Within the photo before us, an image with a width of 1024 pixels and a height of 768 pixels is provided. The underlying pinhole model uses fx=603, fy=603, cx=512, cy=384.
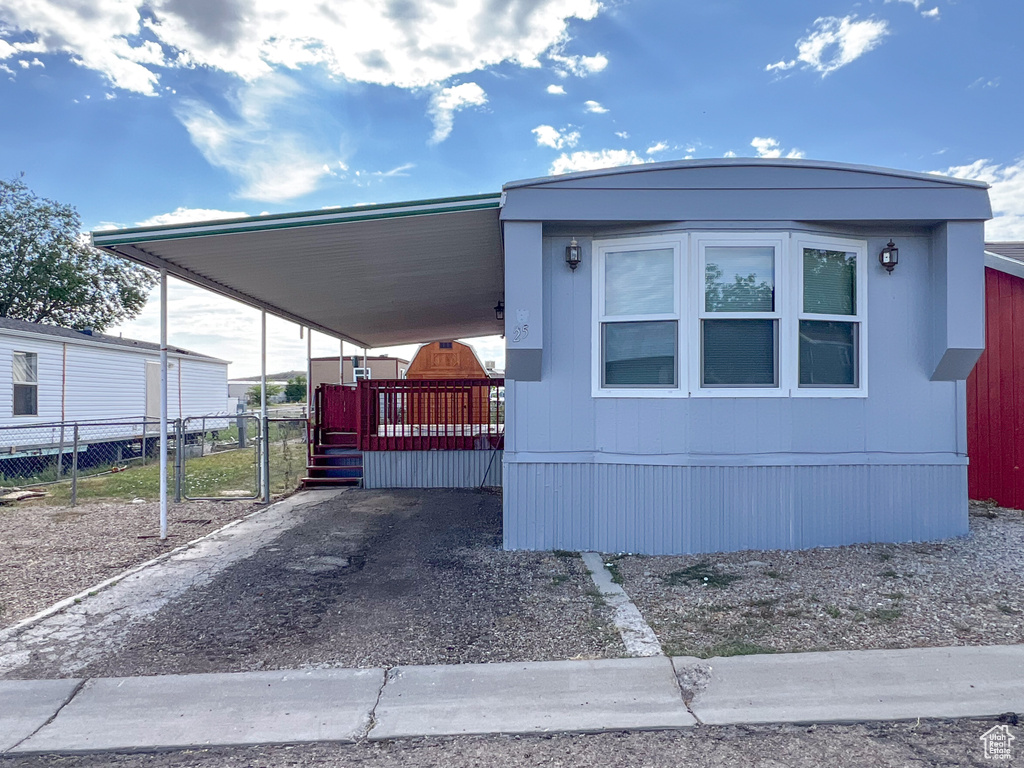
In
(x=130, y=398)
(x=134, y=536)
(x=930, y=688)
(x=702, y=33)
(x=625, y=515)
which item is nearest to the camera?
(x=930, y=688)

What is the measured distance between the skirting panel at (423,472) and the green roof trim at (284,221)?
→ 4.92m

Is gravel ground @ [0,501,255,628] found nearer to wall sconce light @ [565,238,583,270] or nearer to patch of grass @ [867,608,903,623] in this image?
wall sconce light @ [565,238,583,270]

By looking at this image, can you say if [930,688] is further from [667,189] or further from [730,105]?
[730,105]

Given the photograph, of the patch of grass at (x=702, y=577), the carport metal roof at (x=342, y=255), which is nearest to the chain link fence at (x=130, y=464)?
the carport metal roof at (x=342, y=255)

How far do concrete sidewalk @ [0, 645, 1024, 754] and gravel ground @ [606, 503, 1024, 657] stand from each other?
194 mm

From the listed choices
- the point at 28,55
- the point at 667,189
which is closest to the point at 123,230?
the point at 667,189

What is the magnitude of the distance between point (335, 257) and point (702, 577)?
4.30 m

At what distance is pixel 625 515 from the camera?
16.7 ft

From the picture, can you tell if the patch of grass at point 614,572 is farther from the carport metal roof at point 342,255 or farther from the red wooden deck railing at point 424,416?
the red wooden deck railing at point 424,416

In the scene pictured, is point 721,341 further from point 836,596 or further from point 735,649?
point 735,649

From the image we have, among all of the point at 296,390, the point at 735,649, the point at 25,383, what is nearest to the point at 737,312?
the point at 735,649

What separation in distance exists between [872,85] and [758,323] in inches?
239

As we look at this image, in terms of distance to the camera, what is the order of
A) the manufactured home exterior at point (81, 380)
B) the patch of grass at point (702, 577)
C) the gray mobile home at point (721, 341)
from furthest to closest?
1. the manufactured home exterior at point (81, 380)
2. the gray mobile home at point (721, 341)
3. the patch of grass at point (702, 577)

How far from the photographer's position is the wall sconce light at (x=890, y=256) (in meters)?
5.02
